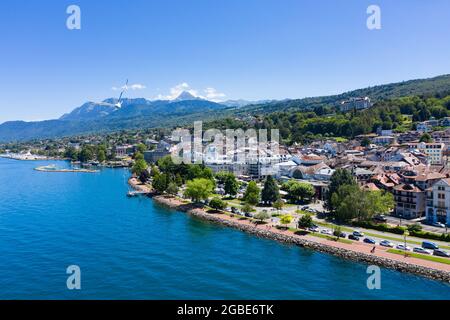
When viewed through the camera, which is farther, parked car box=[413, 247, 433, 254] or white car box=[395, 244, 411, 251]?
white car box=[395, 244, 411, 251]

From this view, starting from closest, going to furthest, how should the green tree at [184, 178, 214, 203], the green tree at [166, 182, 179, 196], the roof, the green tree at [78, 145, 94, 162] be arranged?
1. the roof
2. the green tree at [184, 178, 214, 203]
3. the green tree at [166, 182, 179, 196]
4. the green tree at [78, 145, 94, 162]

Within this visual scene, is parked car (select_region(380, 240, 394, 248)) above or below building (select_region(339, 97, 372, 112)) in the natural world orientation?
below

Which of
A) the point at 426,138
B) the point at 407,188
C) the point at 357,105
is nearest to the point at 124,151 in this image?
the point at 357,105

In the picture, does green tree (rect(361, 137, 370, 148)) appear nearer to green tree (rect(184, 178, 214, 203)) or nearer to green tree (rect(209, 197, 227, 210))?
green tree (rect(184, 178, 214, 203))

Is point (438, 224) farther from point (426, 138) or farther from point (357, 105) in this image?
point (357, 105)

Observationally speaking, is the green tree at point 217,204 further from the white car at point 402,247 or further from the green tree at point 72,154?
the green tree at point 72,154

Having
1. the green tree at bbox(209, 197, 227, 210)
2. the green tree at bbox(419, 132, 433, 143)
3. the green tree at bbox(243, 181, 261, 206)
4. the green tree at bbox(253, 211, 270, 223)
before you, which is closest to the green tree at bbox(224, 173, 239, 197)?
the green tree at bbox(243, 181, 261, 206)
